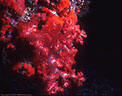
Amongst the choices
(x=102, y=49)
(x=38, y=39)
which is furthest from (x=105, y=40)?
(x=38, y=39)

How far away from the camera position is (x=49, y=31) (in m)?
2.77

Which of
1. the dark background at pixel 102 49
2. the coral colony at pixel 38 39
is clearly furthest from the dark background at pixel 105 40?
the coral colony at pixel 38 39

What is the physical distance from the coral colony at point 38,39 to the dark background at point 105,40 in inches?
86.4

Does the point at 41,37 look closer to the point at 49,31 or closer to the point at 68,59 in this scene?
the point at 49,31

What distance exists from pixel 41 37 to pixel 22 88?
160cm

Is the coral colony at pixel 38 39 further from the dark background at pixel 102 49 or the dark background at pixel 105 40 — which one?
the dark background at pixel 105 40

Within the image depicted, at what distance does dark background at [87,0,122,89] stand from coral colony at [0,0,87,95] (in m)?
2.20

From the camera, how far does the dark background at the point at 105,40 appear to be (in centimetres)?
464

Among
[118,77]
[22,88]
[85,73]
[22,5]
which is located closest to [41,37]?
[22,5]

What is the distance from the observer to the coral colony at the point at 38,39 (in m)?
2.64

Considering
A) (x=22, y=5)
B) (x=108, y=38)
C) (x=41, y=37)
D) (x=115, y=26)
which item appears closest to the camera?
(x=41, y=37)

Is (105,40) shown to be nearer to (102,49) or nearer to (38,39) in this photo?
(102,49)

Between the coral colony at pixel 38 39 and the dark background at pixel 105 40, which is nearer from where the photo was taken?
the coral colony at pixel 38 39

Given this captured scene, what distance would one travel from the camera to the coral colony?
2.64 meters
